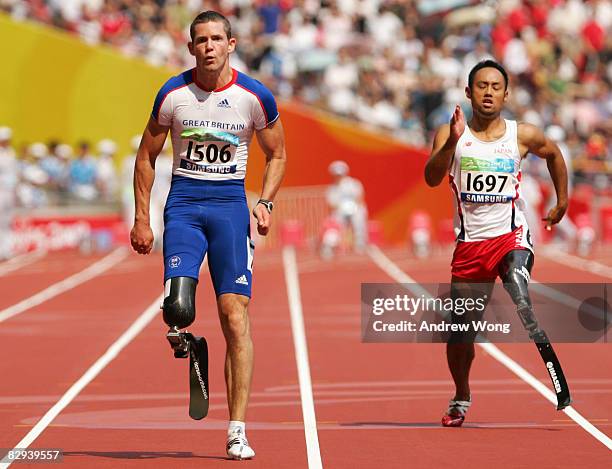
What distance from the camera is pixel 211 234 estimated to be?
8.76 meters

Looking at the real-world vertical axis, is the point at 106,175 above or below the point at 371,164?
below

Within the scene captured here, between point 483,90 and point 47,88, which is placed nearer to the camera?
point 483,90

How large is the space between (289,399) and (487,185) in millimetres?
2356

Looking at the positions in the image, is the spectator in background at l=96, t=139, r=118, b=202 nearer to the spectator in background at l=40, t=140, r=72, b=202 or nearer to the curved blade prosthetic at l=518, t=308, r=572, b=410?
the spectator in background at l=40, t=140, r=72, b=202

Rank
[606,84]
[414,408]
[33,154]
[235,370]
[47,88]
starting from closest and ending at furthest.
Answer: [235,370], [414,408], [33,154], [47,88], [606,84]

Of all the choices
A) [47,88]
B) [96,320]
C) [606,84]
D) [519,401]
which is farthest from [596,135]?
[519,401]

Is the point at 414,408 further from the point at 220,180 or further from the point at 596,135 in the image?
the point at 596,135

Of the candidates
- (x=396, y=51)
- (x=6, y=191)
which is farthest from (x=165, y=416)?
(x=396, y=51)

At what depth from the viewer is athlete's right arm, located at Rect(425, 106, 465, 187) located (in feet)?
30.3

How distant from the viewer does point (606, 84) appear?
36.0m

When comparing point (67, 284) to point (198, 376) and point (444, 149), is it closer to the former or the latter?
point (444, 149)

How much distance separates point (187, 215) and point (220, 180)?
0.25 meters

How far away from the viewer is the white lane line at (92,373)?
948 cm

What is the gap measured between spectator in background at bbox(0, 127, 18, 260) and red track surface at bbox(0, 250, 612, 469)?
6.99 m
